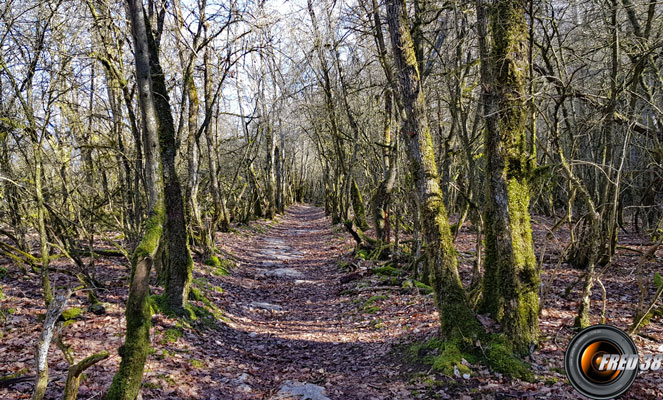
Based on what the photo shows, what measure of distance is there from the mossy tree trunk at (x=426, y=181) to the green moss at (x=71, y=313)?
523 cm

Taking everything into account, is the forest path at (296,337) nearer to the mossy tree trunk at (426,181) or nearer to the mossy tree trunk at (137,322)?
the mossy tree trunk at (426,181)

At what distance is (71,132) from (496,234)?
9150 millimetres

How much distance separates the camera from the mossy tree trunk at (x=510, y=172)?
4.83 meters

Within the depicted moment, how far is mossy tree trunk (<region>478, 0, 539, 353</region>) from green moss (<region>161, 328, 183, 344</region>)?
4610mm

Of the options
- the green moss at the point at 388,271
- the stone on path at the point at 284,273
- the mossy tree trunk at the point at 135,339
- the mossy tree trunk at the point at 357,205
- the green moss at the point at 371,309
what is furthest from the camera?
the mossy tree trunk at the point at 357,205

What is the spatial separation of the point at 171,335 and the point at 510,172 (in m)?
5.34

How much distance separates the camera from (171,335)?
588 centimetres

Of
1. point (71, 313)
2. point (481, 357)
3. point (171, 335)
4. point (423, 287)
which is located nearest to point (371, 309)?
point (423, 287)

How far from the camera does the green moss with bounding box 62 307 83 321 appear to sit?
5.67m

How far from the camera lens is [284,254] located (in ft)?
49.1

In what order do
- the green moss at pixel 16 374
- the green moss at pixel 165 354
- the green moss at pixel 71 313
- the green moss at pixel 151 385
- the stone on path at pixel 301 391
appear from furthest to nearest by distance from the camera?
the green moss at pixel 71 313
the green moss at pixel 165 354
the stone on path at pixel 301 391
the green moss at pixel 151 385
the green moss at pixel 16 374

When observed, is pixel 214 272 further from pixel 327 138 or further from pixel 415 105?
pixel 327 138

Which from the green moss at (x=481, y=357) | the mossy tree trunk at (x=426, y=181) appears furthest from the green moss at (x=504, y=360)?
the mossy tree trunk at (x=426, y=181)

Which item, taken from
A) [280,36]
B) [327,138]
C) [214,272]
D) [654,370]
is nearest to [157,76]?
[214,272]
